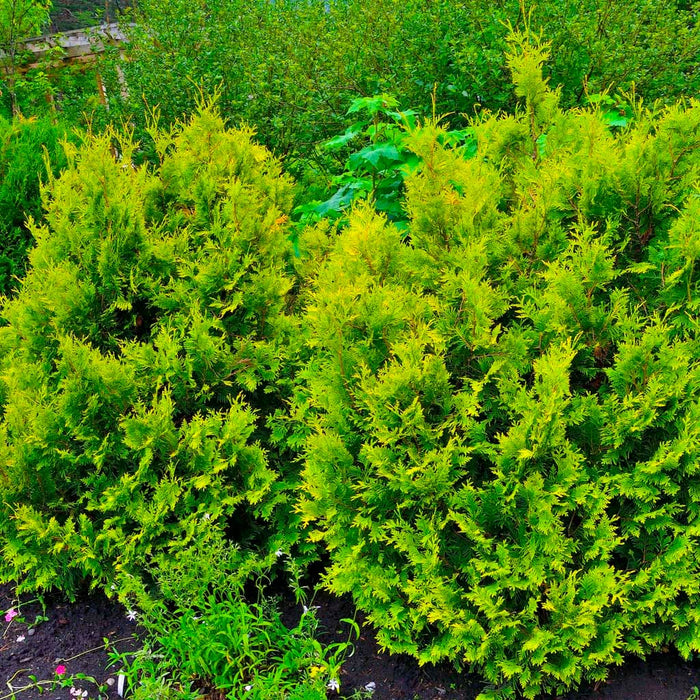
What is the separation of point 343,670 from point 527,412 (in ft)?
4.31

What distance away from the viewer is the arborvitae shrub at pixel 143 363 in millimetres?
2885

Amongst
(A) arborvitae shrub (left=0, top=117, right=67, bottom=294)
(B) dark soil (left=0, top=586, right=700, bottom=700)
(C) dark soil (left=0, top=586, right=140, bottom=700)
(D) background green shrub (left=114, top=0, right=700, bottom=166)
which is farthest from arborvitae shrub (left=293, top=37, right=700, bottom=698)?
(A) arborvitae shrub (left=0, top=117, right=67, bottom=294)

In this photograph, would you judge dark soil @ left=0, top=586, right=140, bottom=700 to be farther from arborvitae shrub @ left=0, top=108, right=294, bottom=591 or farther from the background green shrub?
the background green shrub

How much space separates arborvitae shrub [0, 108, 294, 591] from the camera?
288 centimetres

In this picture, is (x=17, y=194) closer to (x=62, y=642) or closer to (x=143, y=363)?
(x=143, y=363)

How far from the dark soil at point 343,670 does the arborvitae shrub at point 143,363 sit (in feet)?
0.65

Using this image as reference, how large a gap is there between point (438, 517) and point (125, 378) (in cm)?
141

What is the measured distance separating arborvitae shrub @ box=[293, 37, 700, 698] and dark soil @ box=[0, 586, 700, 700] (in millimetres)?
129

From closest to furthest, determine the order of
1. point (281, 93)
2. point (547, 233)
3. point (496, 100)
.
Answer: point (547, 233) < point (496, 100) < point (281, 93)

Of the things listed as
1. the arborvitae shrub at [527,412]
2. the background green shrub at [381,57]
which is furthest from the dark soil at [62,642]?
the background green shrub at [381,57]

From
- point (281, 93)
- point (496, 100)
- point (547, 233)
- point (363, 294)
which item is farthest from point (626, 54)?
point (363, 294)

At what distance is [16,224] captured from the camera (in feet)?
15.4

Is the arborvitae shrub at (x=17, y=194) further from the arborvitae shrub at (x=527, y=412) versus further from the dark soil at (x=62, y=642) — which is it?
Result: the arborvitae shrub at (x=527, y=412)

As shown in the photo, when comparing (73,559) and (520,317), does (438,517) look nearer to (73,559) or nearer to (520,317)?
(520,317)
